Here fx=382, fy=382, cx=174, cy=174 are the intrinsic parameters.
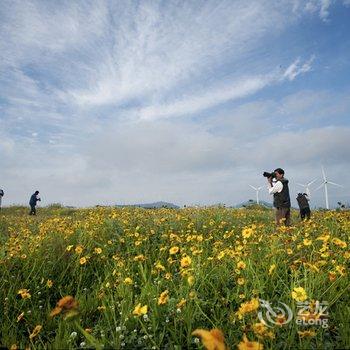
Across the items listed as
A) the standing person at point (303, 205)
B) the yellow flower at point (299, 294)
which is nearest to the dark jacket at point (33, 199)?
the standing person at point (303, 205)

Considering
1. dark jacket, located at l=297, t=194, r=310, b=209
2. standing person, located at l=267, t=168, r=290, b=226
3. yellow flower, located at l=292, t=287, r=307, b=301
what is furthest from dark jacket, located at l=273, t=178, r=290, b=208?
yellow flower, located at l=292, t=287, r=307, b=301

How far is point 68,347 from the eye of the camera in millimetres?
3785

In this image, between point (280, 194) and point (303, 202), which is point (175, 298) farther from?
point (303, 202)

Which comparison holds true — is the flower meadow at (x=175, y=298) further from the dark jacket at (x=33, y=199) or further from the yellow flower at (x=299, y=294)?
the dark jacket at (x=33, y=199)

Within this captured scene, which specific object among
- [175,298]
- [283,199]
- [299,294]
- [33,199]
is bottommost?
[175,298]

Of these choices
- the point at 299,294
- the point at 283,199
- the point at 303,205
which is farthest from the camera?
the point at 303,205

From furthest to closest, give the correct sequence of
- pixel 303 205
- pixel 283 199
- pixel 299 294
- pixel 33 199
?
pixel 33 199, pixel 303 205, pixel 283 199, pixel 299 294

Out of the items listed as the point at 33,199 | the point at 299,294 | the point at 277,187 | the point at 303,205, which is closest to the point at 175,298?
the point at 299,294

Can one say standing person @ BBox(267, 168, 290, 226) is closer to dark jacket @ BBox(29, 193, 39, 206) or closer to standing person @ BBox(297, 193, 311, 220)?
standing person @ BBox(297, 193, 311, 220)

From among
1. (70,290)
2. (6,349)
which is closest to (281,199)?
(70,290)

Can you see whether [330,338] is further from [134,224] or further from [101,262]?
[134,224]

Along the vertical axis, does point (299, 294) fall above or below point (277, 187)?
below

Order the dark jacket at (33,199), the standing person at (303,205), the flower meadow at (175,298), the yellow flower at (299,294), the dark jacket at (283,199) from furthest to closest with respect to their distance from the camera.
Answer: the dark jacket at (33,199), the standing person at (303,205), the dark jacket at (283,199), the flower meadow at (175,298), the yellow flower at (299,294)

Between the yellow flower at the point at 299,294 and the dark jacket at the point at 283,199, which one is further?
the dark jacket at the point at 283,199
